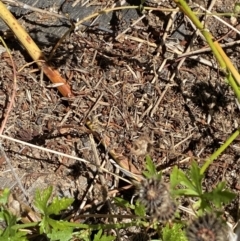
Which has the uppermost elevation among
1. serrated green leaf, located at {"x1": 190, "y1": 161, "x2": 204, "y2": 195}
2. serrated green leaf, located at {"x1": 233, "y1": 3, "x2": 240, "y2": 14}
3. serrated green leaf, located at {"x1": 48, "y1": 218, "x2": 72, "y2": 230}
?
serrated green leaf, located at {"x1": 233, "y1": 3, "x2": 240, "y2": 14}

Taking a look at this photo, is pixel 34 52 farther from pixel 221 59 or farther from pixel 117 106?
pixel 221 59

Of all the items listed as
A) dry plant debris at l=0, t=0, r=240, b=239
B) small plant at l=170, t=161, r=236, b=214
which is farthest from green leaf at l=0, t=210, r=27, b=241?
small plant at l=170, t=161, r=236, b=214

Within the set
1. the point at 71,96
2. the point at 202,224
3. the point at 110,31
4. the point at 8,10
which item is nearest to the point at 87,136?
the point at 71,96

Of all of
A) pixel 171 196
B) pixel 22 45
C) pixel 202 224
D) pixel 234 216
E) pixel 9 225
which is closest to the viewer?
pixel 202 224

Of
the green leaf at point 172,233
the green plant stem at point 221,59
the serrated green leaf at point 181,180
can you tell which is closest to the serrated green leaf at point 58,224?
the green leaf at point 172,233

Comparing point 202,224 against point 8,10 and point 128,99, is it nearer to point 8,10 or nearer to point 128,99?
point 128,99

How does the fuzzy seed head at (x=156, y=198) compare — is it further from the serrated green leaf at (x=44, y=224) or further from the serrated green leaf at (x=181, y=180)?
the serrated green leaf at (x=44, y=224)

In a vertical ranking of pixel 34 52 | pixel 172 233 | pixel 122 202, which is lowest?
pixel 172 233

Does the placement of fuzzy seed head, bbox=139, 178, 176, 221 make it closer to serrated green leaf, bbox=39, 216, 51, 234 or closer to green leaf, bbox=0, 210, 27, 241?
serrated green leaf, bbox=39, 216, 51, 234

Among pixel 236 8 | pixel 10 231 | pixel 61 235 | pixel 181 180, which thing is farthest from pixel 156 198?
pixel 236 8

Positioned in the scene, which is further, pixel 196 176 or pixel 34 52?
pixel 34 52

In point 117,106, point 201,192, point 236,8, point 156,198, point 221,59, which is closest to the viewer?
point 156,198
